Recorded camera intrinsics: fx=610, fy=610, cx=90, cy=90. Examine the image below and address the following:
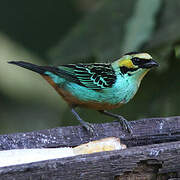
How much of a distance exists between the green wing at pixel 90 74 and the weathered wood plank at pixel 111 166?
6.43 ft

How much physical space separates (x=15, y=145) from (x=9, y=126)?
347 cm

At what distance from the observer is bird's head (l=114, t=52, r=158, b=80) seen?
5430 millimetres

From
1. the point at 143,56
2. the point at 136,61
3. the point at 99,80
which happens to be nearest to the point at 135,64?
the point at 136,61

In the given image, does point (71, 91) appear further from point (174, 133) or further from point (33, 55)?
point (33, 55)

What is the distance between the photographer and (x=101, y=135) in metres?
4.90

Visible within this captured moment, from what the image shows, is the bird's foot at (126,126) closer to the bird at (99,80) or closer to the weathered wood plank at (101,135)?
the weathered wood plank at (101,135)

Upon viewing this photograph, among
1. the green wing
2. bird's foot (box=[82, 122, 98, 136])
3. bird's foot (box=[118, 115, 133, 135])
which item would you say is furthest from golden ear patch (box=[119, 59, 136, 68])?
bird's foot (box=[82, 122, 98, 136])

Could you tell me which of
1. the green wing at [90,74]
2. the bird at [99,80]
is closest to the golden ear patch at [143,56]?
the bird at [99,80]

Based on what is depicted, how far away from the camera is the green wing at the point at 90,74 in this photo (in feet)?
18.4

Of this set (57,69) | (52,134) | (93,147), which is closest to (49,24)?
(57,69)

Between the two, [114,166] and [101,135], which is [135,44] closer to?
[101,135]

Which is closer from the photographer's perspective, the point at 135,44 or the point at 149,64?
the point at 135,44

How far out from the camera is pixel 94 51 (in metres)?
5.30

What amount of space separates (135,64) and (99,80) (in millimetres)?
361
